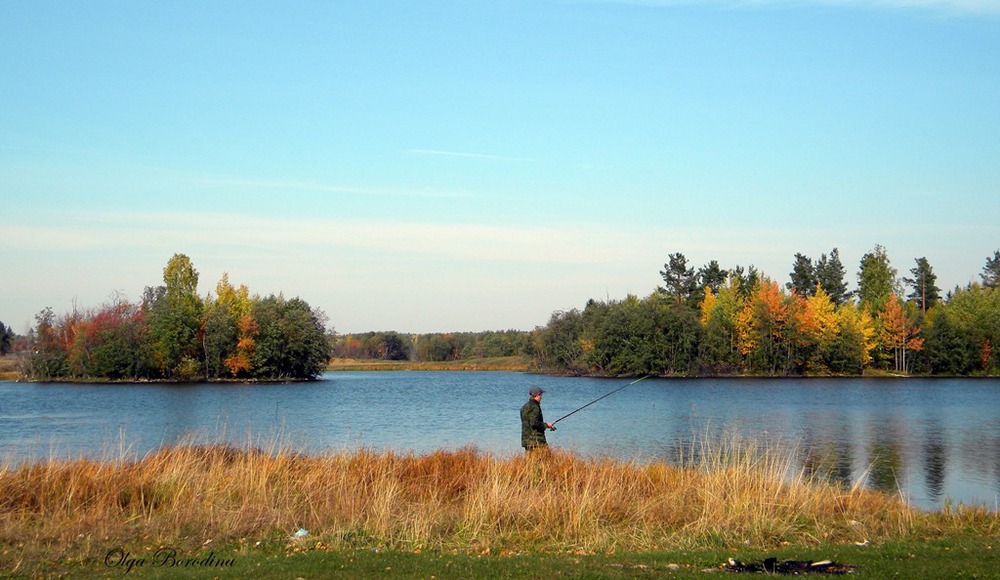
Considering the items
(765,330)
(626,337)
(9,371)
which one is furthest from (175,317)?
(765,330)

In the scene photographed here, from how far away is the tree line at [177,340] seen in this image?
81125 mm

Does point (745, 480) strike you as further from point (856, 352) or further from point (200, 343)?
point (856, 352)

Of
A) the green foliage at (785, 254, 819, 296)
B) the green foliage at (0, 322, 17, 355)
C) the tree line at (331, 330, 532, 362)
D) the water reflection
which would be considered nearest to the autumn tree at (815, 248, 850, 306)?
the green foliage at (785, 254, 819, 296)

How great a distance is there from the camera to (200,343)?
8481cm

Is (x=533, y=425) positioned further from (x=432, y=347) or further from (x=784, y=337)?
(x=432, y=347)

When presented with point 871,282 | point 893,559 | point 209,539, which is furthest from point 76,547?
point 871,282

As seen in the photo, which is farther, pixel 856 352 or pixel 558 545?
pixel 856 352

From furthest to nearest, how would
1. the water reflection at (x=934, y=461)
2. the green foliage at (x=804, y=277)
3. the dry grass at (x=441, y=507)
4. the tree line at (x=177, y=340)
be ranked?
1. the green foliage at (x=804, y=277)
2. the tree line at (x=177, y=340)
3. the water reflection at (x=934, y=461)
4. the dry grass at (x=441, y=507)

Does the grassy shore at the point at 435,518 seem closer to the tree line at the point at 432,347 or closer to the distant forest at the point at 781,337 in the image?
the distant forest at the point at 781,337

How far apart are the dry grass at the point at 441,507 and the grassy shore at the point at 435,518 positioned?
0.03m

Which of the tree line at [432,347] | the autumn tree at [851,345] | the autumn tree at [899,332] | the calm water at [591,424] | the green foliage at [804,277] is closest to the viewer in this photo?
the calm water at [591,424]

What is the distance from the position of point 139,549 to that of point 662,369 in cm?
8165

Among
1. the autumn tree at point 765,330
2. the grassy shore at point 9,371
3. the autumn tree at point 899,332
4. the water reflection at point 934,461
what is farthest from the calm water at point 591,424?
the autumn tree at point 899,332

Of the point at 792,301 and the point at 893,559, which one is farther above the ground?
the point at 792,301
